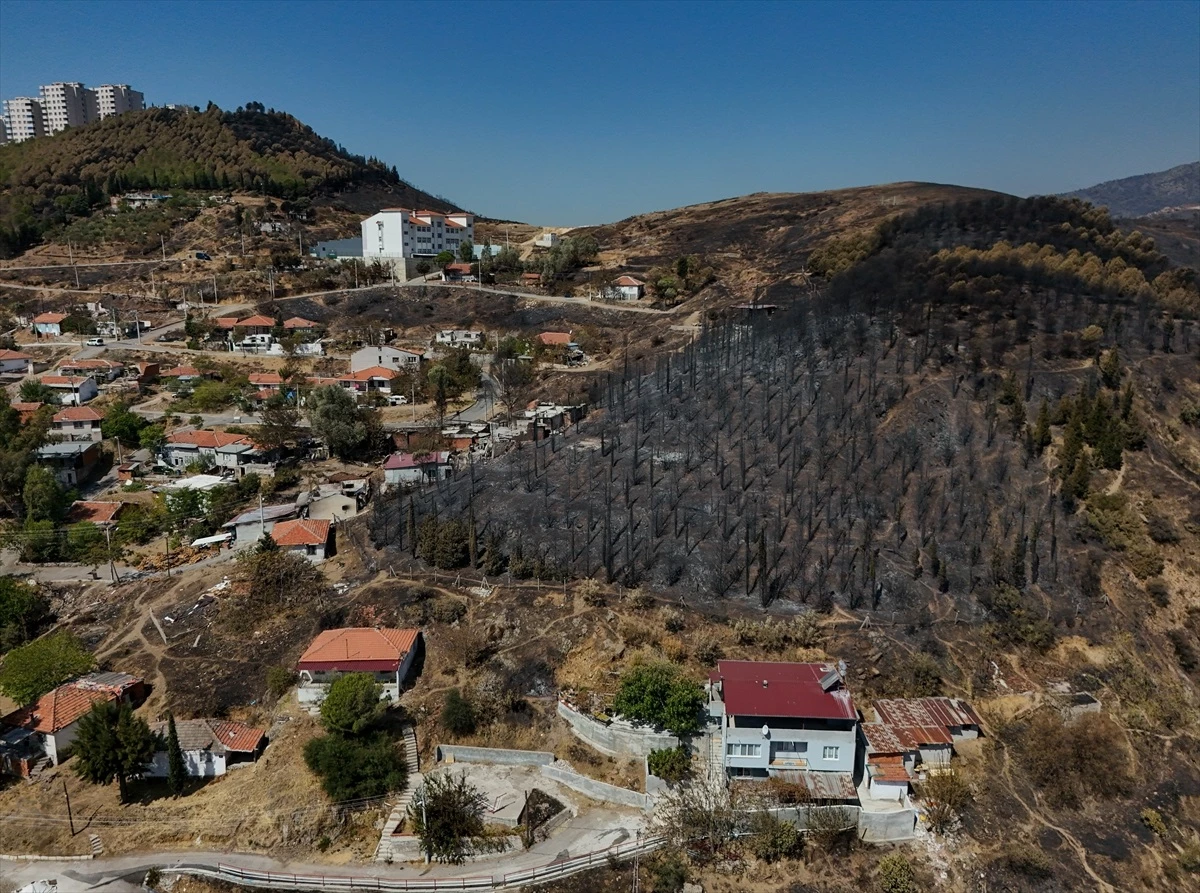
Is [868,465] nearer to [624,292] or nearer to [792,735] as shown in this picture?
[792,735]

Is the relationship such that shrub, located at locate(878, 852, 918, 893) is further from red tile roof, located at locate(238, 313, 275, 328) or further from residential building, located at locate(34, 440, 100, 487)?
red tile roof, located at locate(238, 313, 275, 328)

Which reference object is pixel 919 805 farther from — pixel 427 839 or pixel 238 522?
pixel 238 522

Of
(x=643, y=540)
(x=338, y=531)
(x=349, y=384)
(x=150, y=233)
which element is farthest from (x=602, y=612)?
(x=150, y=233)

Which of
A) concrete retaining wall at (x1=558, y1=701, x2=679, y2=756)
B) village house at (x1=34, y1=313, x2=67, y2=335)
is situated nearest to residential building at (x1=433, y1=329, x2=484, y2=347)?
village house at (x1=34, y1=313, x2=67, y2=335)

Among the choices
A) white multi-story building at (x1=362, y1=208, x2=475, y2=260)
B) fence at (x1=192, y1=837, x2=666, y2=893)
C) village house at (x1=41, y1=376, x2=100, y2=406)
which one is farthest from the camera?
white multi-story building at (x1=362, y1=208, x2=475, y2=260)

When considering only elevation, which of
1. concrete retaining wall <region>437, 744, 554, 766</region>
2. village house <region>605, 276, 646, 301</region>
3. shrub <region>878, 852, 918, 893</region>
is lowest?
shrub <region>878, 852, 918, 893</region>

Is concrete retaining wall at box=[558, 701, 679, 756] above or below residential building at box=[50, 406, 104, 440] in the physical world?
below

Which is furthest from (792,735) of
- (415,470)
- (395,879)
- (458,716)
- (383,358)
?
(383,358)

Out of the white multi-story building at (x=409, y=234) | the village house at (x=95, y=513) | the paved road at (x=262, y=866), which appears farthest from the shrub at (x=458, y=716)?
the white multi-story building at (x=409, y=234)
